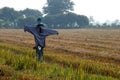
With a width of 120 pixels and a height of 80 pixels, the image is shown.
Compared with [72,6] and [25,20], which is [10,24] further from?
[72,6]

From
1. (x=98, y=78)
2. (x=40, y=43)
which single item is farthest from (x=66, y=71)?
(x=40, y=43)

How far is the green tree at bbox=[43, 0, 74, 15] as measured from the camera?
295ft

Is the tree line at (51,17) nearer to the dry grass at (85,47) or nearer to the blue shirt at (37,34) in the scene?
the dry grass at (85,47)

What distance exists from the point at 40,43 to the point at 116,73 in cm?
333

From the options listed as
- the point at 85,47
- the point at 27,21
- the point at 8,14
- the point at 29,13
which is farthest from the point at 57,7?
the point at 85,47

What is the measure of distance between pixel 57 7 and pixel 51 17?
1494 cm

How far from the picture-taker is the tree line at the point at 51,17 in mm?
75312

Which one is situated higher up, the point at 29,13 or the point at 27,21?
the point at 29,13

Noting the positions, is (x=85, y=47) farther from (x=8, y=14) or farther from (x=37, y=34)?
(x=8, y=14)

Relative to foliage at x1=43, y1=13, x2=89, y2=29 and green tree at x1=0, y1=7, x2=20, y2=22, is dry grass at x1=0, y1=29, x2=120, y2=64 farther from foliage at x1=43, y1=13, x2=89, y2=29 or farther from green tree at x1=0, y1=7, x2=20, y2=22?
green tree at x1=0, y1=7, x2=20, y2=22

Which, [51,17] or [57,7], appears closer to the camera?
[51,17]

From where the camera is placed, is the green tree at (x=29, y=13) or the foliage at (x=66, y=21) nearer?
the foliage at (x=66, y=21)

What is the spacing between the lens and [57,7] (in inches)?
3558

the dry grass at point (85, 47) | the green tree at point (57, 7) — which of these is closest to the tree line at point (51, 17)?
the green tree at point (57, 7)
